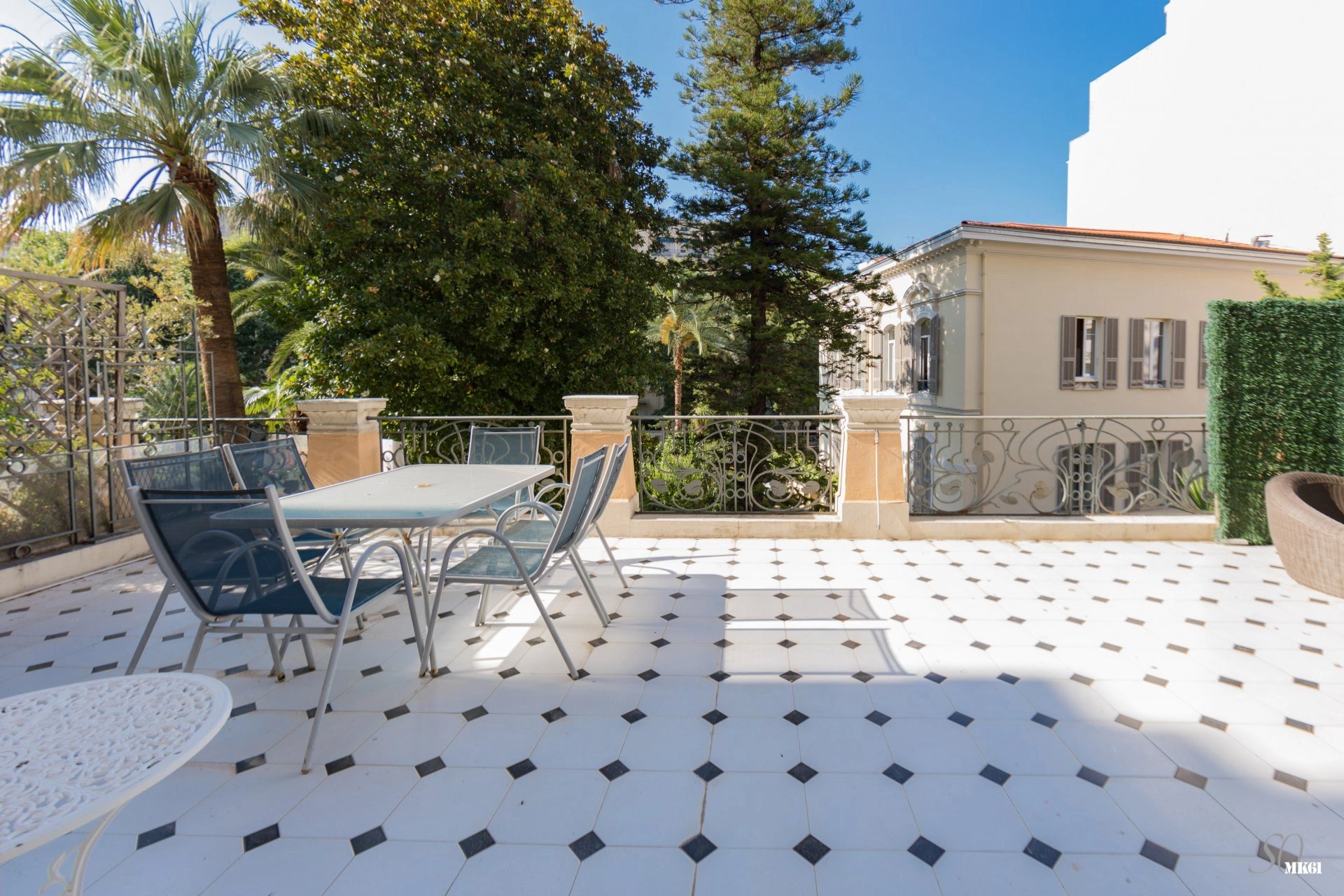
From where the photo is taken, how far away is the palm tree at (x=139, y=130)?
6656mm

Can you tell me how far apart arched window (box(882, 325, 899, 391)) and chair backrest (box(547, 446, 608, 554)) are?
43.1ft

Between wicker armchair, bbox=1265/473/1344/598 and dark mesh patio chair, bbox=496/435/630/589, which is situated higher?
dark mesh patio chair, bbox=496/435/630/589

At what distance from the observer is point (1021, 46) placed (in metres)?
16.4

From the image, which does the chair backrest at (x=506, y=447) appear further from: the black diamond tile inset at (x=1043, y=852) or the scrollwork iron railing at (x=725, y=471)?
the black diamond tile inset at (x=1043, y=852)

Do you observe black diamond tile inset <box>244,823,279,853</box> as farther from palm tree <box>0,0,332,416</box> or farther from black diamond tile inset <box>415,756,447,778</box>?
palm tree <box>0,0,332,416</box>

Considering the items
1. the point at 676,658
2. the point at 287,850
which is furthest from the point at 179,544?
the point at 676,658

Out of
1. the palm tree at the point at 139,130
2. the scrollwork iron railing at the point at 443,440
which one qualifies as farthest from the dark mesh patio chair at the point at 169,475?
the palm tree at the point at 139,130

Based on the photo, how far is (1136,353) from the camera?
12.2 metres

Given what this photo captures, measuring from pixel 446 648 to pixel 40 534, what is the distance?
11.9ft

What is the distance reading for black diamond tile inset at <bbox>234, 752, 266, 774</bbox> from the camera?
7.51 ft

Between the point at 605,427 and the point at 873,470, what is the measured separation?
90.5 inches

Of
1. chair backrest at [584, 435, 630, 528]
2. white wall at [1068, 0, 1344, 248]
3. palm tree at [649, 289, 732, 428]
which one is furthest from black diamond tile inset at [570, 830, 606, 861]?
white wall at [1068, 0, 1344, 248]

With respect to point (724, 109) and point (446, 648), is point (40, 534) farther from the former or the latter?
point (724, 109)

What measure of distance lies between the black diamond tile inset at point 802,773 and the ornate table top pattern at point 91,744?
1.74m
